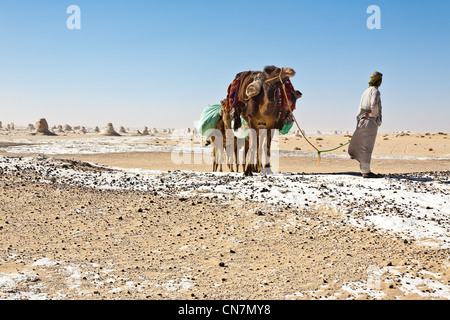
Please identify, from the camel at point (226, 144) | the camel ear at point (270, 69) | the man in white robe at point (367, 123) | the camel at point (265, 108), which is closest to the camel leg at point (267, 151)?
the camel at point (265, 108)

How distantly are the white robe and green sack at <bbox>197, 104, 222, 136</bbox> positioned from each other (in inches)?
223

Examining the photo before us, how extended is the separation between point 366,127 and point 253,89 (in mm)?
2875

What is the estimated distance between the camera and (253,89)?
995 cm

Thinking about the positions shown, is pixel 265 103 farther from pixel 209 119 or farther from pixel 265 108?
pixel 209 119

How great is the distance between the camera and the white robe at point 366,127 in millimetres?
9023

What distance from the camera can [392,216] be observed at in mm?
7098

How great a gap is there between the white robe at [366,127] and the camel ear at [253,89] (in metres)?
2.50

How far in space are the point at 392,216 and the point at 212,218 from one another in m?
3.24

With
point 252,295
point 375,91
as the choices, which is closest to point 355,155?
point 375,91

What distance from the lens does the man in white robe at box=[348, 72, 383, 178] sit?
29.6ft

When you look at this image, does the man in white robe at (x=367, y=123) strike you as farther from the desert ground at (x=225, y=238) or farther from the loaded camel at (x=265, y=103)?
the loaded camel at (x=265, y=103)

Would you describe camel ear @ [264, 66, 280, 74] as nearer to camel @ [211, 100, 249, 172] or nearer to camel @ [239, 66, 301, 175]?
camel @ [239, 66, 301, 175]

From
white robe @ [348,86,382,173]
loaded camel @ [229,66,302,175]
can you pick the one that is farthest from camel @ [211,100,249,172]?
white robe @ [348,86,382,173]
